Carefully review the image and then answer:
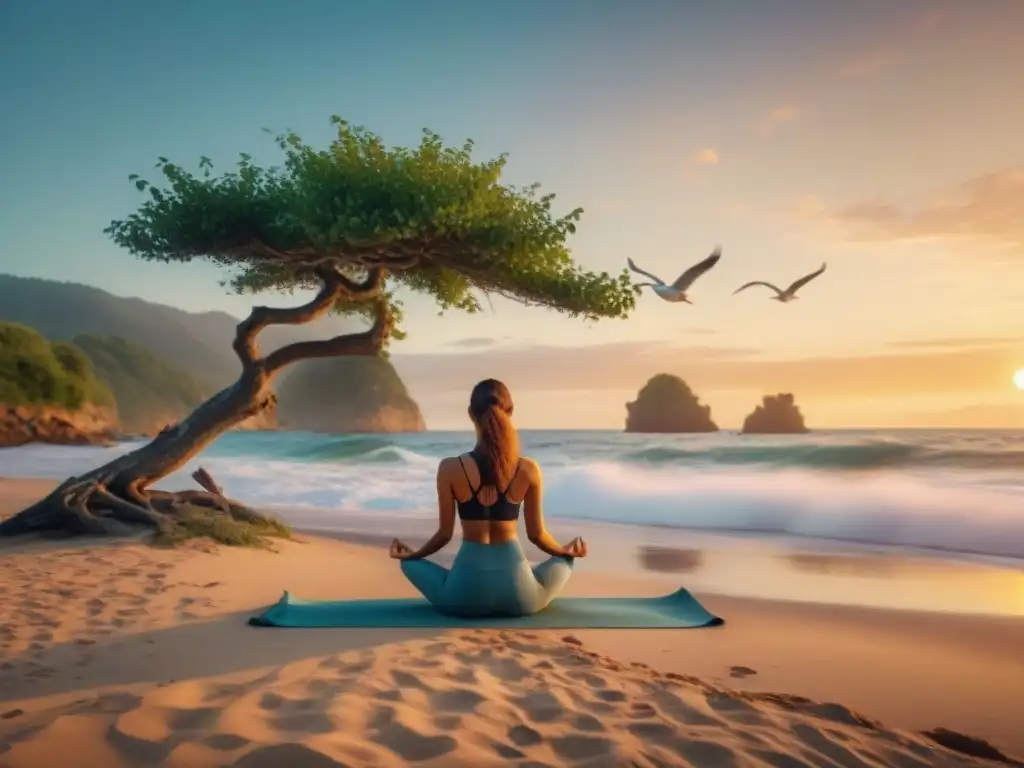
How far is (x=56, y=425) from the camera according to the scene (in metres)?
24.5

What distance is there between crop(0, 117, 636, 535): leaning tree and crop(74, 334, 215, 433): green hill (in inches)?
886

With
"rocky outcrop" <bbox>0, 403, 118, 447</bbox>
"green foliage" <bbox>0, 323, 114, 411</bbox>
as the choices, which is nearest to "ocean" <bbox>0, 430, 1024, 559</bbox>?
"rocky outcrop" <bbox>0, 403, 118, 447</bbox>

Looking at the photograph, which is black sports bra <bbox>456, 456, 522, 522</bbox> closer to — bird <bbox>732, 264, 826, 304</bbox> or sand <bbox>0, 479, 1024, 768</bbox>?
sand <bbox>0, 479, 1024, 768</bbox>

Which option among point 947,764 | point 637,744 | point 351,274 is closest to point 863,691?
point 947,764

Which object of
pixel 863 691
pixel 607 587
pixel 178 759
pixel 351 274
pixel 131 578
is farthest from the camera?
pixel 351 274

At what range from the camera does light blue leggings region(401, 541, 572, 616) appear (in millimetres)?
4266

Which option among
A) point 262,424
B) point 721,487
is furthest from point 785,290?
point 262,424

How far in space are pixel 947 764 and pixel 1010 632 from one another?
8.25ft

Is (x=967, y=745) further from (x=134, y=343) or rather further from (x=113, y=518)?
(x=134, y=343)

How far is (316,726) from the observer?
260cm

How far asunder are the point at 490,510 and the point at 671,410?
36385 millimetres

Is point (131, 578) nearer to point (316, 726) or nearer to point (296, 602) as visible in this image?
point (296, 602)

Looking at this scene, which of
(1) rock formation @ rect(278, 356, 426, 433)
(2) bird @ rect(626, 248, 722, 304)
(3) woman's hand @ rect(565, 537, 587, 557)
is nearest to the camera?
(3) woman's hand @ rect(565, 537, 587, 557)

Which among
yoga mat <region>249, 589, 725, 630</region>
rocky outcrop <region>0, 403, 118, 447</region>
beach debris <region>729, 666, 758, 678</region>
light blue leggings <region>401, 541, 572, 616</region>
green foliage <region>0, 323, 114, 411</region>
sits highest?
green foliage <region>0, 323, 114, 411</region>
